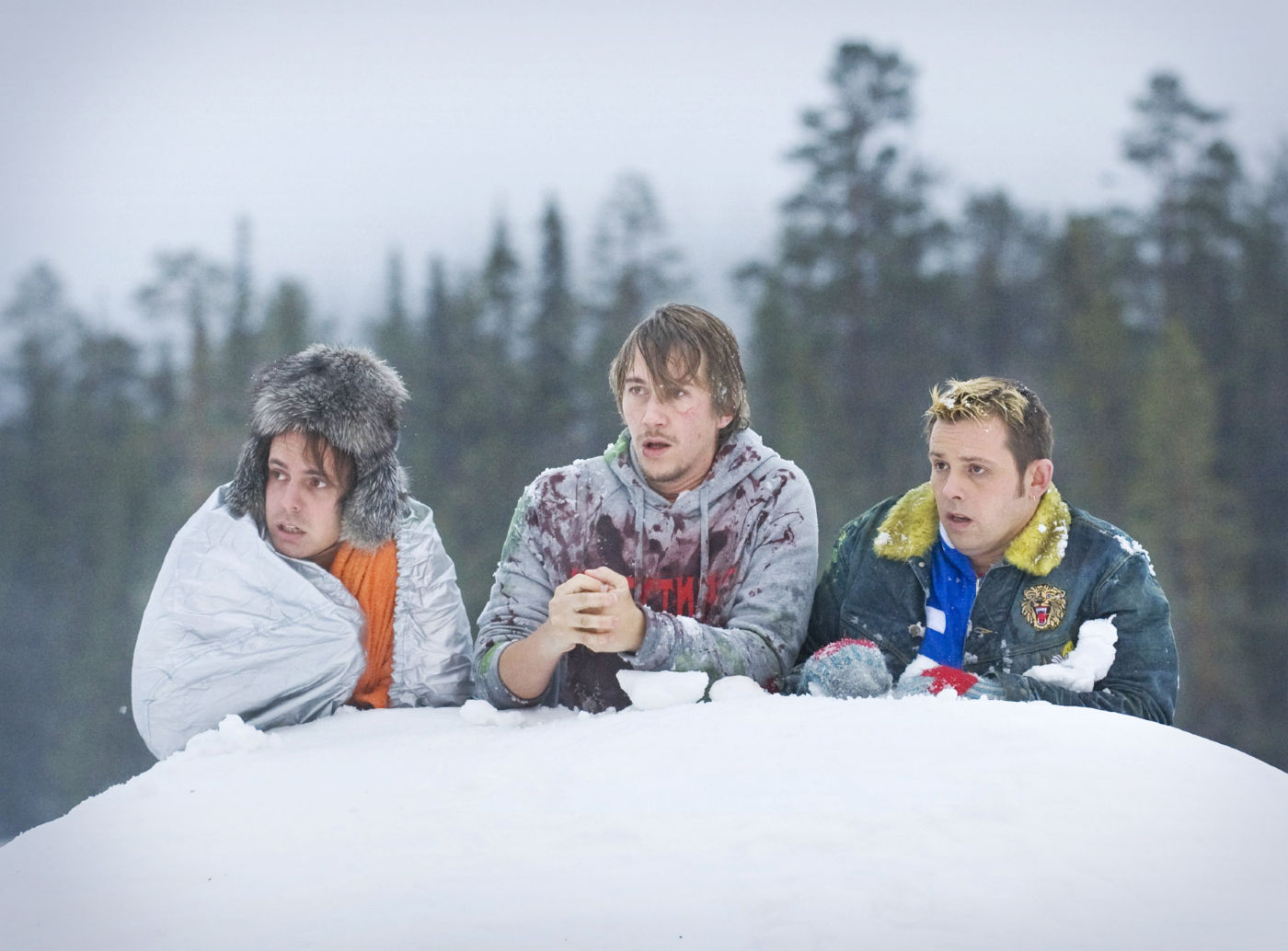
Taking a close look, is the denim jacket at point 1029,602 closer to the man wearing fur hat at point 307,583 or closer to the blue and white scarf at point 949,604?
the blue and white scarf at point 949,604

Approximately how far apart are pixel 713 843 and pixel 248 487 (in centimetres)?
154

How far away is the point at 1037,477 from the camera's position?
2605mm

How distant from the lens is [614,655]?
2705mm

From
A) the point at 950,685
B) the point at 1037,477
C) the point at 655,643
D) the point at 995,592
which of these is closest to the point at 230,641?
the point at 655,643

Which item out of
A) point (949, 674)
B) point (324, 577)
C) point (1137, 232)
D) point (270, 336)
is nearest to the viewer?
point (949, 674)

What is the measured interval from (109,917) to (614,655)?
1.28m

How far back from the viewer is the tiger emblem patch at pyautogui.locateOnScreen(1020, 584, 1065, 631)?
249 cm

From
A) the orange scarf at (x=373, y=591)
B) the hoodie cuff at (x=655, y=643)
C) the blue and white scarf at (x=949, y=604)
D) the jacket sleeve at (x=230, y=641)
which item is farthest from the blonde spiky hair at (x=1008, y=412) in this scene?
the jacket sleeve at (x=230, y=641)

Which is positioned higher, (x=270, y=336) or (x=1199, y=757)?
(x=270, y=336)

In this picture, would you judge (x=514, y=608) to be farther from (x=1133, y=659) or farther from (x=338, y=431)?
(x=1133, y=659)

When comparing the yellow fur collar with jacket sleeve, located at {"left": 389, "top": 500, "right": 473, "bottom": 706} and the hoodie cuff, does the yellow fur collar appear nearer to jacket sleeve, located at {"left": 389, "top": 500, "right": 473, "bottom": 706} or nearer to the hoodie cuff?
the hoodie cuff

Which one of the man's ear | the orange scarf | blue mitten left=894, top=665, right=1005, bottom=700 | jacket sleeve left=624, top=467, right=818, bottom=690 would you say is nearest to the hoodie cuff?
jacket sleeve left=624, top=467, right=818, bottom=690

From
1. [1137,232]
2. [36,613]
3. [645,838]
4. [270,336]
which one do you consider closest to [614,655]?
[645,838]

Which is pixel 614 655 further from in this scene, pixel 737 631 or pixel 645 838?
pixel 645 838
